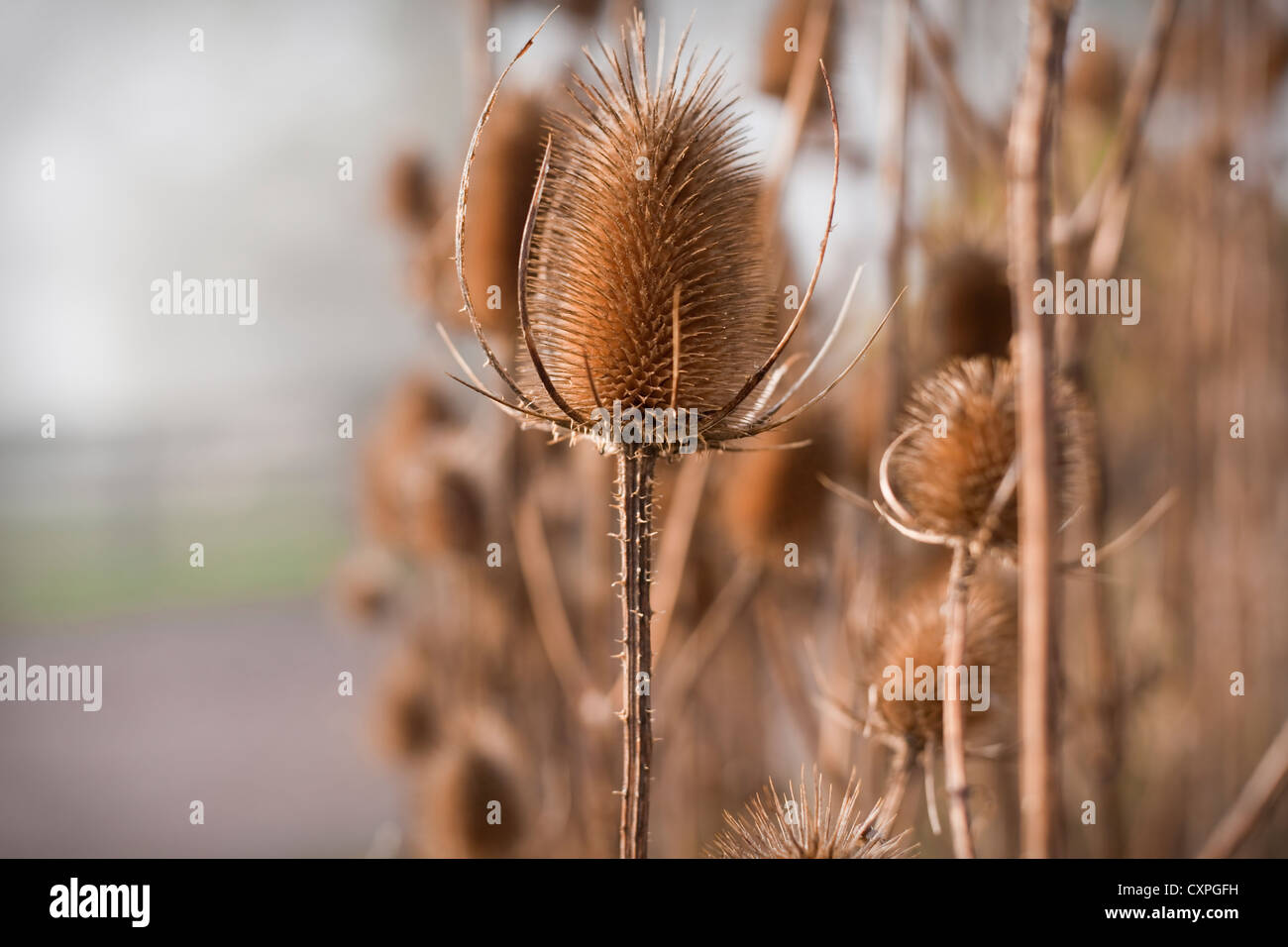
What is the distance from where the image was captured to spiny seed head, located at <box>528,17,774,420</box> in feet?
1.78

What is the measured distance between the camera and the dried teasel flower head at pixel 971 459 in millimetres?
639

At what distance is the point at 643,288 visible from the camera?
553 mm

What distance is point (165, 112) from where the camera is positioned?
1.71 m

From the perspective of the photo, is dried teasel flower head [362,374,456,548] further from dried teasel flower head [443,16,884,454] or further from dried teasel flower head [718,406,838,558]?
dried teasel flower head [443,16,884,454]

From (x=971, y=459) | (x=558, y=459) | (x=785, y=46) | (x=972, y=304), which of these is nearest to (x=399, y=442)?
(x=558, y=459)

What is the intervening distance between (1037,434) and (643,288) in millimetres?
265

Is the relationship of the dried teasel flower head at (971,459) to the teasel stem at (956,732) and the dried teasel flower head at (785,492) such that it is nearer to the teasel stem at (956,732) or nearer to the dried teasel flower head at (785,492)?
the teasel stem at (956,732)

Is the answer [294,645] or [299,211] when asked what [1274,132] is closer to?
[299,211]

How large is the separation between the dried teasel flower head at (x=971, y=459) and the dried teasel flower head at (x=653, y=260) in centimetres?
16

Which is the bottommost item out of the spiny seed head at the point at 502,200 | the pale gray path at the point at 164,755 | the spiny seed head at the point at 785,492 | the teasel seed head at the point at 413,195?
the pale gray path at the point at 164,755

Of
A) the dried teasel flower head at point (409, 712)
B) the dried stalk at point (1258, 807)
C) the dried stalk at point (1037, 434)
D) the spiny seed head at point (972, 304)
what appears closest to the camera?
the dried stalk at point (1037, 434)

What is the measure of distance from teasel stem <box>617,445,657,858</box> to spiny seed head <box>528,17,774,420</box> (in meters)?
0.06

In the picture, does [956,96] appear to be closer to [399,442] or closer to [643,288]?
[643,288]

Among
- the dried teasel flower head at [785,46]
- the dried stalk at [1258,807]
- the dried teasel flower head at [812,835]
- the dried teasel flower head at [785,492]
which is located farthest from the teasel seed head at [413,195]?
the dried stalk at [1258,807]
